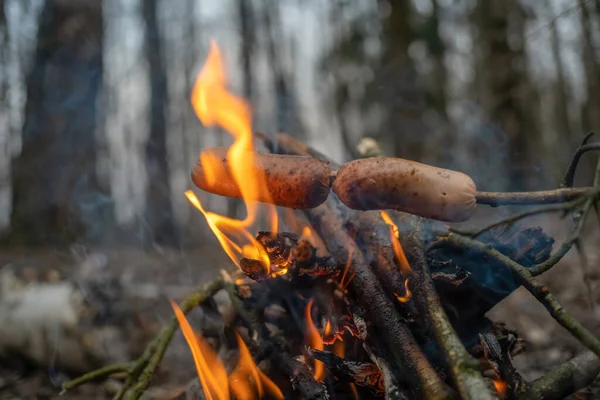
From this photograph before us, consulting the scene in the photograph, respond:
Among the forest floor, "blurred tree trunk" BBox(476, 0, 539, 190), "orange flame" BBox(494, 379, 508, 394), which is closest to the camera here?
"orange flame" BBox(494, 379, 508, 394)

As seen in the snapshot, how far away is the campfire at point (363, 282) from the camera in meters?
1.40

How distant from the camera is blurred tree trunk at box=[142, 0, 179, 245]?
32.3 ft

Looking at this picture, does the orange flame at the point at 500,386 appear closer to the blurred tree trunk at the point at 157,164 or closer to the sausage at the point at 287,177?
the sausage at the point at 287,177

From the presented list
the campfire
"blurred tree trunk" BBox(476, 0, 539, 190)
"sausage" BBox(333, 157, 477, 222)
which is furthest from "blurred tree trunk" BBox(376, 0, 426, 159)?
"sausage" BBox(333, 157, 477, 222)

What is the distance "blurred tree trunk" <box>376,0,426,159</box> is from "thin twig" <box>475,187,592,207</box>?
19.5ft

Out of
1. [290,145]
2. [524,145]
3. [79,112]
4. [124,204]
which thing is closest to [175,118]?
[124,204]

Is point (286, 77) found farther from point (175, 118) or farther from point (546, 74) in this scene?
point (546, 74)

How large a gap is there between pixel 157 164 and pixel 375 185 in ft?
29.6

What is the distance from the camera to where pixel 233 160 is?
5.16 feet

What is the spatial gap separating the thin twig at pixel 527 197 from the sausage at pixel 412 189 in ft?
0.25

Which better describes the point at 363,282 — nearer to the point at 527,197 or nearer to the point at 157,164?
the point at 527,197

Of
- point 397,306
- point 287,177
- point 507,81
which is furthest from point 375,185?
point 507,81

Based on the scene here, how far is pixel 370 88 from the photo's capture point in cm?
998

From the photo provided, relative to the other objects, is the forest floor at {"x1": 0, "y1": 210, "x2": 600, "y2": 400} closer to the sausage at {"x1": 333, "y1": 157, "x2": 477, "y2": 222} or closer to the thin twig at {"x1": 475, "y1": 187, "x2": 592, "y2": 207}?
the thin twig at {"x1": 475, "y1": 187, "x2": 592, "y2": 207}
